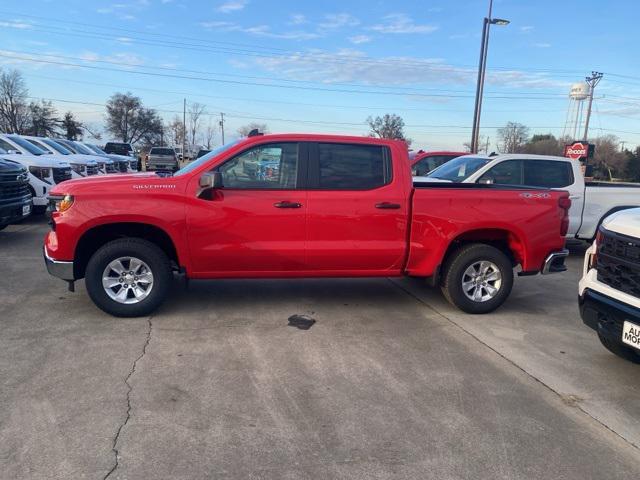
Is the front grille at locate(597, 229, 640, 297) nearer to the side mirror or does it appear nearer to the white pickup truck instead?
the side mirror

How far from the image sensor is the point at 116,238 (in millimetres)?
5375

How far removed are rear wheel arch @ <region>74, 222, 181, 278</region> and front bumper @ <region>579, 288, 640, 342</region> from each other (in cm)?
387

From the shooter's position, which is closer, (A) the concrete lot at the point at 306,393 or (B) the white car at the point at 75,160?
(A) the concrete lot at the point at 306,393

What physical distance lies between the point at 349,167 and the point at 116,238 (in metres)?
2.61

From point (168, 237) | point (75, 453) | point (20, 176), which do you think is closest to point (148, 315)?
point (168, 237)

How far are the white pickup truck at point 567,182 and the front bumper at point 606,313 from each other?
203 inches

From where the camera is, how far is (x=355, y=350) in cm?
462

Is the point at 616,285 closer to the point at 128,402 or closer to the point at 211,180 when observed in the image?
the point at 211,180

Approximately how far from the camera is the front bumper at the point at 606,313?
384 cm

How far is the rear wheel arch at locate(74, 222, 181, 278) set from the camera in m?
5.15

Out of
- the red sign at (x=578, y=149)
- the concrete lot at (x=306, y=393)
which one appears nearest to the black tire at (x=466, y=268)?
the concrete lot at (x=306, y=393)

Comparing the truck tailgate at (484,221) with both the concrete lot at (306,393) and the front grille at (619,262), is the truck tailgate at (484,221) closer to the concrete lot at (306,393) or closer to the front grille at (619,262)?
the concrete lot at (306,393)

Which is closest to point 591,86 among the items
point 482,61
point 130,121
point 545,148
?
point 545,148

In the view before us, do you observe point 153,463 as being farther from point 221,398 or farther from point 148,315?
point 148,315
